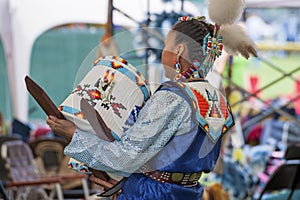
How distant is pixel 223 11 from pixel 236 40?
0.10 meters

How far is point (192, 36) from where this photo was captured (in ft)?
6.53

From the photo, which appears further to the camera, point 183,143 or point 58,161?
point 58,161

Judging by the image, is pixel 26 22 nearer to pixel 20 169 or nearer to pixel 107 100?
pixel 20 169

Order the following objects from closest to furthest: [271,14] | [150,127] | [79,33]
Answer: [150,127] < [79,33] < [271,14]

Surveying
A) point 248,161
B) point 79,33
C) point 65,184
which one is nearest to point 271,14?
point 79,33

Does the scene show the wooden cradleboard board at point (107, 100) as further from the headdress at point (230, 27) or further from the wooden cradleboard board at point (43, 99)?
the headdress at point (230, 27)

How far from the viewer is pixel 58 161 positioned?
5.52m

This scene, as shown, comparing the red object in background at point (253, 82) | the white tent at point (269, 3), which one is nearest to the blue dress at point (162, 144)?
the white tent at point (269, 3)

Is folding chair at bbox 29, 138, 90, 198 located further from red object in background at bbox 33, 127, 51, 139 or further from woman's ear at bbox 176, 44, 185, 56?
woman's ear at bbox 176, 44, 185, 56

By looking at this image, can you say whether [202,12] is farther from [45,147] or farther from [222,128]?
[222,128]

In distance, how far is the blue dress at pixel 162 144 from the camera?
186cm

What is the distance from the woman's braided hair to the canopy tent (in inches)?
138

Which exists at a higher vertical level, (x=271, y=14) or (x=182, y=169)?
(x=182, y=169)

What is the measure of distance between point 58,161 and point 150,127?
376 cm
